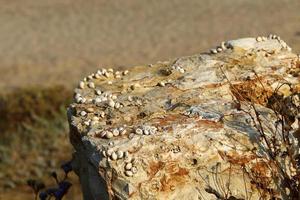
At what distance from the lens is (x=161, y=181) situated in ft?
9.86

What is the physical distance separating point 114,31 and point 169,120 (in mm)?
15837

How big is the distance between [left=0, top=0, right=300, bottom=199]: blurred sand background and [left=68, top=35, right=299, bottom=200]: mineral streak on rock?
376 inches

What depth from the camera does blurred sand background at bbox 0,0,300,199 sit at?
15.6 m

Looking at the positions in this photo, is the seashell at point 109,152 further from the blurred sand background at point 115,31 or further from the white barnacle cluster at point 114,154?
the blurred sand background at point 115,31

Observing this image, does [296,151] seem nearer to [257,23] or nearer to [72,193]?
[72,193]

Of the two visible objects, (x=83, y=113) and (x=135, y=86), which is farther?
(x=135, y=86)

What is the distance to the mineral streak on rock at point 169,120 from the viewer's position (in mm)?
3002

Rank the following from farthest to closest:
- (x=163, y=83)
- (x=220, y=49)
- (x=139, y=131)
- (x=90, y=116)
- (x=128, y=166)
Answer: (x=220, y=49) → (x=163, y=83) → (x=90, y=116) → (x=139, y=131) → (x=128, y=166)

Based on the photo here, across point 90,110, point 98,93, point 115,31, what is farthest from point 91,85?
point 115,31

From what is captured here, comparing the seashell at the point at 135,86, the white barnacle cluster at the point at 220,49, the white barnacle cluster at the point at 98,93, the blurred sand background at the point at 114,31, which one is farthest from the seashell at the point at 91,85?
the blurred sand background at the point at 114,31

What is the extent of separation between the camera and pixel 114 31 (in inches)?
747

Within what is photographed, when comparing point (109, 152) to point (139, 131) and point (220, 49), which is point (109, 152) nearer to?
point (139, 131)

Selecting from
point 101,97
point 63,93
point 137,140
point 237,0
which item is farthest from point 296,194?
point 237,0

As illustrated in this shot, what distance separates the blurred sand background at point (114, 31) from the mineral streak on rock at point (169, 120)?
31.3 feet
